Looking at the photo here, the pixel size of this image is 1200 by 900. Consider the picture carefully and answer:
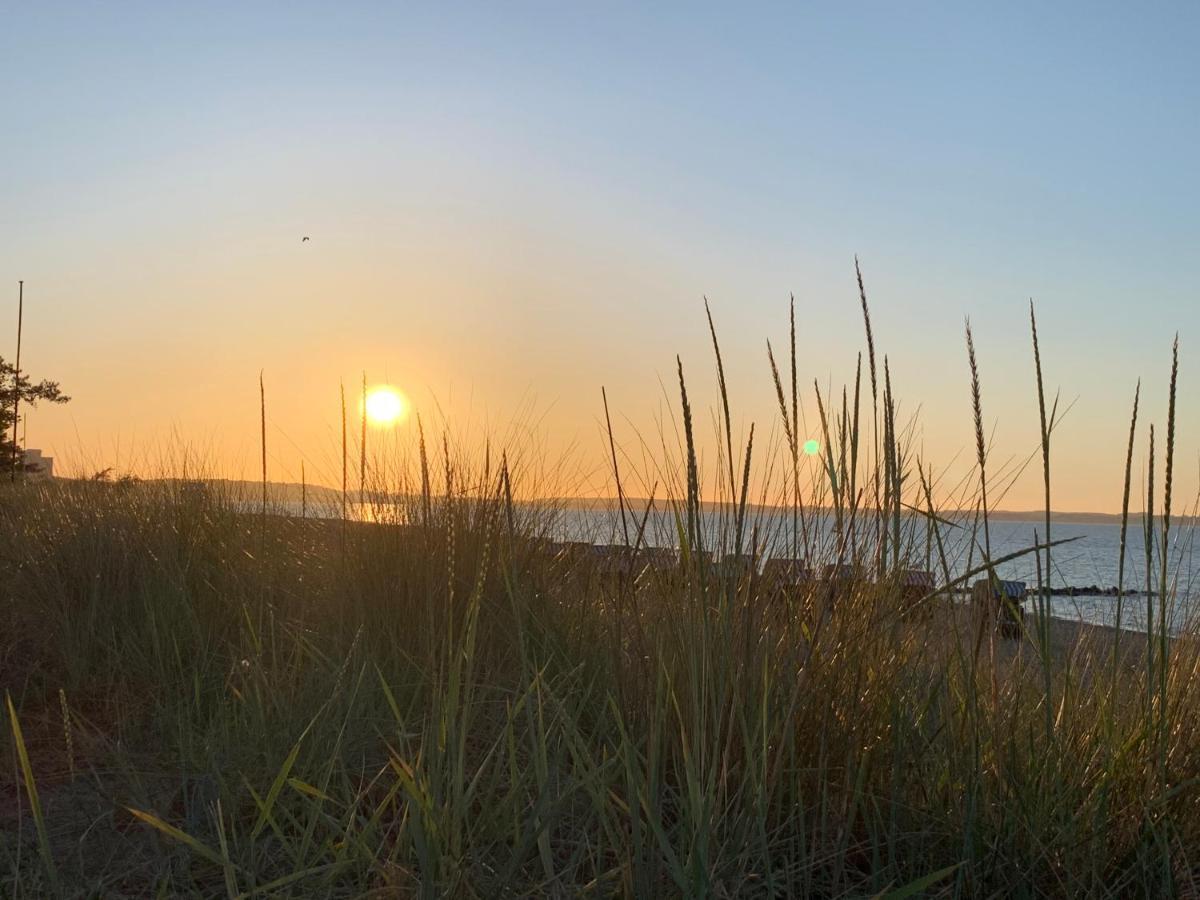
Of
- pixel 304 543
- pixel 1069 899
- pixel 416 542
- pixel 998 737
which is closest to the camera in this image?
pixel 1069 899

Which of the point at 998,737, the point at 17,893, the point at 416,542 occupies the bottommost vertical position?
the point at 17,893

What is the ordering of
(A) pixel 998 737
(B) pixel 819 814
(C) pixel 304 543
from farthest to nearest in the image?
(C) pixel 304 543
(B) pixel 819 814
(A) pixel 998 737

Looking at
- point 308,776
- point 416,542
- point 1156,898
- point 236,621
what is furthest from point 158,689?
point 1156,898

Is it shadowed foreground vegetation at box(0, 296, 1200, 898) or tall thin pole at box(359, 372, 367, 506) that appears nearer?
shadowed foreground vegetation at box(0, 296, 1200, 898)

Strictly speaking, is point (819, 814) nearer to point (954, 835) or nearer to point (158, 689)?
point (954, 835)

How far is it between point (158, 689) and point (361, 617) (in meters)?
0.72

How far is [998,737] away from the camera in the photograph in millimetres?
1822

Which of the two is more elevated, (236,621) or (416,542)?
(416,542)

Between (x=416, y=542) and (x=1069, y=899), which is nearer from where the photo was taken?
(x=1069, y=899)

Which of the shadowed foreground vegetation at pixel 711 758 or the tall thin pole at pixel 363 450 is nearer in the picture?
the shadowed foreground vegetation at pixel 711 758

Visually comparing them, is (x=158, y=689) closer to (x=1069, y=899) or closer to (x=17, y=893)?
(x=17, y=893)

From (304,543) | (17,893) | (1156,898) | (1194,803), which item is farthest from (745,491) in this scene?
(304,543)

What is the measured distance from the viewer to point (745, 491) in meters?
1.78

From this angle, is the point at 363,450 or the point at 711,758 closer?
the point at 711,758
